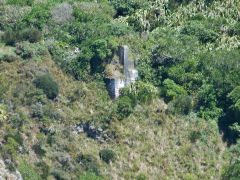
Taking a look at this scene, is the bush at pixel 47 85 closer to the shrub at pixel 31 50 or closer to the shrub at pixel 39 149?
the shrub at pixel 31 50

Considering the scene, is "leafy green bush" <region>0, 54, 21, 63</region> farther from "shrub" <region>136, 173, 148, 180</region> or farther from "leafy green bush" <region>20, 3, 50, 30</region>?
"shrub" <region>136, 173, 148, 180</region>

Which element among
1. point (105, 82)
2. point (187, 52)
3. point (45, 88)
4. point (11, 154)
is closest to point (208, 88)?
point (187, 52)

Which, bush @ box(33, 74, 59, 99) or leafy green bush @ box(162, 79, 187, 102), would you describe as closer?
bush @ box(33, 74, 59, 99)

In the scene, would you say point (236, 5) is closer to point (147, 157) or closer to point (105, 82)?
point (105, 82)

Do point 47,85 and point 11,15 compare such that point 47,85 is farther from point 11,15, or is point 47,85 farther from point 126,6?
point 126,6

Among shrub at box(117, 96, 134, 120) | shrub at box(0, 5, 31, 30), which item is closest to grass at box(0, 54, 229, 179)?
shrub at box(117, 96, 134, 120)

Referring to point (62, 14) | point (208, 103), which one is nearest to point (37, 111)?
point (62, 14)
